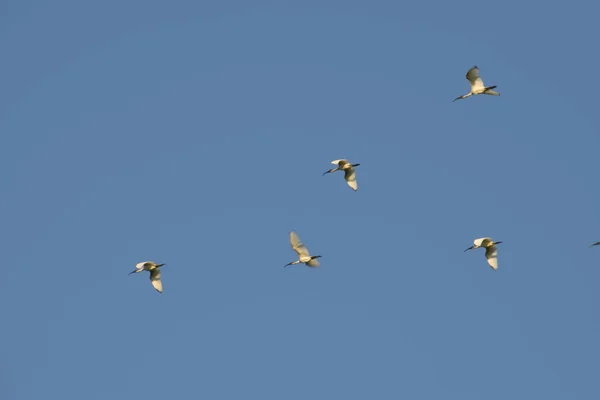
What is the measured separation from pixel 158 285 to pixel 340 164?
1404 cm

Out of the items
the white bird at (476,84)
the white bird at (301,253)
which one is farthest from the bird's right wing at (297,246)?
the white bird at (476,84)

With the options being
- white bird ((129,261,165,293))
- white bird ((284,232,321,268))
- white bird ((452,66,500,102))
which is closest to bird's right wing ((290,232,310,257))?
white bird ((284,232,321,268))

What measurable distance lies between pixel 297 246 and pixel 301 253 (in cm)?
63

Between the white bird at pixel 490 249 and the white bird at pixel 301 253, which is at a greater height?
the white bird at pixel 301 253

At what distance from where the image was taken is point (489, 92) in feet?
238

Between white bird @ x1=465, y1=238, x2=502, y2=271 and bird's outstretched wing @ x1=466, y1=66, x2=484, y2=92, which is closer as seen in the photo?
white bird @ x1=465, y1=238, x2=502, y2=271

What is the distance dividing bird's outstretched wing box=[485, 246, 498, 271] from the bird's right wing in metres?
11.0

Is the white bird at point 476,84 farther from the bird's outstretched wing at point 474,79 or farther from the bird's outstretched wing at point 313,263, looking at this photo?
the bird's outstretched wing at point 313,263

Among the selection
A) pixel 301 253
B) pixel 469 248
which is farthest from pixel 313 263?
pixel 469 248

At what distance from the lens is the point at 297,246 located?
238ft

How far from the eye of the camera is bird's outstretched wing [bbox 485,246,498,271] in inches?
2785

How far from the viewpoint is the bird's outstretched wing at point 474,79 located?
2813 inches

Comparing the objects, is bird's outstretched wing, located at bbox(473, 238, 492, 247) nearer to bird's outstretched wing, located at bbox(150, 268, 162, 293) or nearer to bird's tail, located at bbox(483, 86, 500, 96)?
bird's tail, located at bbox(483, 86, 500, 96)

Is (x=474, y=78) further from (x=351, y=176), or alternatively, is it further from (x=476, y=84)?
(x=351, y=176)
